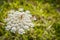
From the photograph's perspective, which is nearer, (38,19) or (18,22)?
(18,22)

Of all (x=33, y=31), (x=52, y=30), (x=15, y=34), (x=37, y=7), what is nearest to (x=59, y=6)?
(x=37, y=7)

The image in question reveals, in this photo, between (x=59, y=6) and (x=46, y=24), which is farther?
(x=59, y=6)

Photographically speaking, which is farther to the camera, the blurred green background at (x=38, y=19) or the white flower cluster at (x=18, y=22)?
the blurred green background at (x=38, y=19)

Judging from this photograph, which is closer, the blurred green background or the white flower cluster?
the white flower cluster

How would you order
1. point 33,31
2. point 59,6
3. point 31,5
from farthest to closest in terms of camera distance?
Answer: 1. point 59,6
2. point 31,5
3. point 33,31

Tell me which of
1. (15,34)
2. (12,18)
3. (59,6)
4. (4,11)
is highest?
(59,6)

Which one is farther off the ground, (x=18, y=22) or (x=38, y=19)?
(x=38, y=19)

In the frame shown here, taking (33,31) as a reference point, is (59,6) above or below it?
above

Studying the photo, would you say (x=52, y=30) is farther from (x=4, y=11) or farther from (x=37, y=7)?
(x=4, y=11)
